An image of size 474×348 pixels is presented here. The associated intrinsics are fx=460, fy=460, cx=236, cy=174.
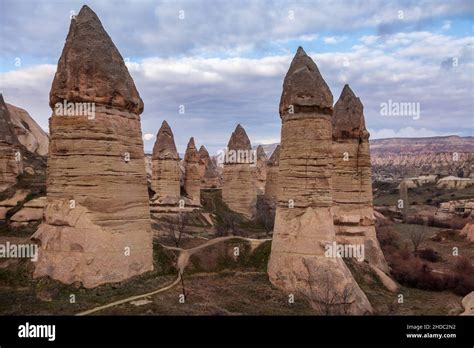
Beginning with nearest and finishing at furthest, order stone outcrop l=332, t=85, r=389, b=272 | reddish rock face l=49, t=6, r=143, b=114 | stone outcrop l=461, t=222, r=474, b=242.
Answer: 1. reddish rock face l=49, t=6, r=143, b=114
2. stone outcrop l=332, t=85, r=389, b=272
3. stone outcrop l=461, t=222, r=474, b=242

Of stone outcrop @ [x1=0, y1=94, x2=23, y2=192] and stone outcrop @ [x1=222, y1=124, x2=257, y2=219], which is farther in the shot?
stone outcrop @ [x1=222, y1=124, x2=257, y2=219]

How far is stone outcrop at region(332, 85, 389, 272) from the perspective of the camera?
2339cm

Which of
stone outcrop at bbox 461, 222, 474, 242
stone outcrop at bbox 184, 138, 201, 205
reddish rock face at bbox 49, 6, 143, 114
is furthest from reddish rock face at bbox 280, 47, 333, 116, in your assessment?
stone outcrop at bbox 184, 138, 201, 205

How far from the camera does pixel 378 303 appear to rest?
18.7m

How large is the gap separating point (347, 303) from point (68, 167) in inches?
429

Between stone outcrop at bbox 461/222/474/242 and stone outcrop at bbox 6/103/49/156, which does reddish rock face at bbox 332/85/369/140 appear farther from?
stone outcrop at bbox 6/103/49/156

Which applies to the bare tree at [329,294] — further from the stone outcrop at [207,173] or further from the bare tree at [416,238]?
the stone outcrop at [207,173]

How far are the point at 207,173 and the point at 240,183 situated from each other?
45.9ft

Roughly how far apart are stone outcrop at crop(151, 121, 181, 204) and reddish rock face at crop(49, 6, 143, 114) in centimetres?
2059

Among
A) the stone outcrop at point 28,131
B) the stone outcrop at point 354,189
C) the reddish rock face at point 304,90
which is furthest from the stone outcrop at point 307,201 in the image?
the stone outcrop at point 28,131

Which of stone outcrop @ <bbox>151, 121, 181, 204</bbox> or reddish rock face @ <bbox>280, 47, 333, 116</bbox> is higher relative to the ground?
reddish rock face @ <bbox>280, 47, 333, 116</bbox>

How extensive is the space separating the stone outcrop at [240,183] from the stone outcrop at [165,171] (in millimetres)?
6986
